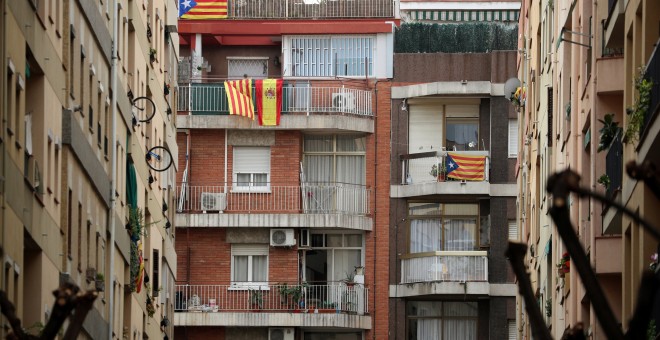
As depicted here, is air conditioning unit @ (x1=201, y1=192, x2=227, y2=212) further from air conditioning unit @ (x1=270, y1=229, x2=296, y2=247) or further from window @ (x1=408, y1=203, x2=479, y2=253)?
window @ (x1=408, y1=203, x2=479, y2=253)

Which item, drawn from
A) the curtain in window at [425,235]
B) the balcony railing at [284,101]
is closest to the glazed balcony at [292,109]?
the balcony railing at [284,101]

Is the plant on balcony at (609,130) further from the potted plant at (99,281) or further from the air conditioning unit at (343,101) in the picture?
the air conditioning unit at (343,101)

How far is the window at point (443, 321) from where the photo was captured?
6322cm

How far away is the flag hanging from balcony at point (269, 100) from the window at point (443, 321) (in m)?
7.73

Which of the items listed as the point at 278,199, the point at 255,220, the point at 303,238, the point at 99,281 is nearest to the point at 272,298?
the point at 303,238

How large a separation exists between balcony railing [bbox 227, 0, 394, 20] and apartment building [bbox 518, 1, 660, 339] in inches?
200

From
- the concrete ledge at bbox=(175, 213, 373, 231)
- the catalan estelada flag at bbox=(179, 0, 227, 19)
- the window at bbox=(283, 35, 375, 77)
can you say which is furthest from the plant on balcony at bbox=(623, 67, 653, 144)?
the catalan estelada flag at bbox=(179, 0, 227, 19)

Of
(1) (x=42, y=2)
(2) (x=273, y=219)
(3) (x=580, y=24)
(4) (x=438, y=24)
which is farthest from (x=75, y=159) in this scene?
(4) (x=438, y=24)

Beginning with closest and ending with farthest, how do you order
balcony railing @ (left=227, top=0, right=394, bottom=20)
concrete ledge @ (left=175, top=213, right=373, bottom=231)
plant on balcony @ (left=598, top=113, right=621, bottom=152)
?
plant on balcony @ (left=598, top=113, right=621, bottom=152)
concrete ledge @ (left=175, top=213, right=373, bottom=231)
balcony railing @ (left=227, top=0, right=394, bottom=20)

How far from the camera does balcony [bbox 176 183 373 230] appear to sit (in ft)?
203

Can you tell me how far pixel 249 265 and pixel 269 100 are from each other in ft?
18.0

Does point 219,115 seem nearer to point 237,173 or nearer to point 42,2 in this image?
point 237,173

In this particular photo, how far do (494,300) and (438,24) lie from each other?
9.88 meters

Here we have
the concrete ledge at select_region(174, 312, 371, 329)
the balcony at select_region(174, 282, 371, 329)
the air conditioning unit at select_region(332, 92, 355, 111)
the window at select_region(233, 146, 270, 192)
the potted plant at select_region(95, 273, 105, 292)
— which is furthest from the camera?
the air conditioning unit at select_region(332, 92, 355, 111)
